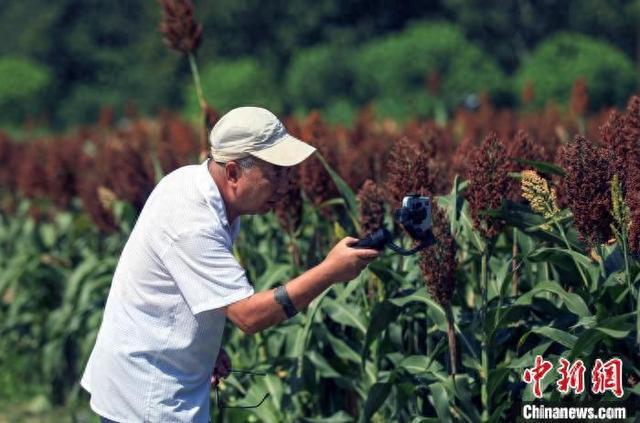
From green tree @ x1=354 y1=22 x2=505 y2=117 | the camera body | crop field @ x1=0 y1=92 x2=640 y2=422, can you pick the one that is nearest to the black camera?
the camera body

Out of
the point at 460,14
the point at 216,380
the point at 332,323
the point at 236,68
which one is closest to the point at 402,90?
the point at 236,68

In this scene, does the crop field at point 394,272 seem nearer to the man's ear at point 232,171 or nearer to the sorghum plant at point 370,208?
the sorghum plant at point 370,208

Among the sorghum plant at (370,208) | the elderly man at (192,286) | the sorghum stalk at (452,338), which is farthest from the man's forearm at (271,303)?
the sorghum plant at (370,208)

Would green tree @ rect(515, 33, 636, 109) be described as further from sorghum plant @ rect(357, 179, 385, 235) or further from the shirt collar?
the shirt collar

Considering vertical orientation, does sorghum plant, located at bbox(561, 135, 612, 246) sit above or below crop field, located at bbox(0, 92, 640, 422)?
above

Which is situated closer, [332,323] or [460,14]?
[332,323]

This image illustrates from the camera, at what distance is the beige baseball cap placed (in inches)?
180

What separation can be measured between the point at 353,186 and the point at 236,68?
2280 cm

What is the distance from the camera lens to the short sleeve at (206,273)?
14.7 ft

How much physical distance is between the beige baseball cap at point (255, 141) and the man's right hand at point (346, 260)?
37cm

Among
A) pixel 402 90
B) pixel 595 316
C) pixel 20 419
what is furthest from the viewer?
pixel 402 90

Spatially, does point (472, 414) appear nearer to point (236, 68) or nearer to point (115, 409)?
point (115, 409)

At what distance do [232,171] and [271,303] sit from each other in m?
0.50

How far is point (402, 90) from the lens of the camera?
2661cm
